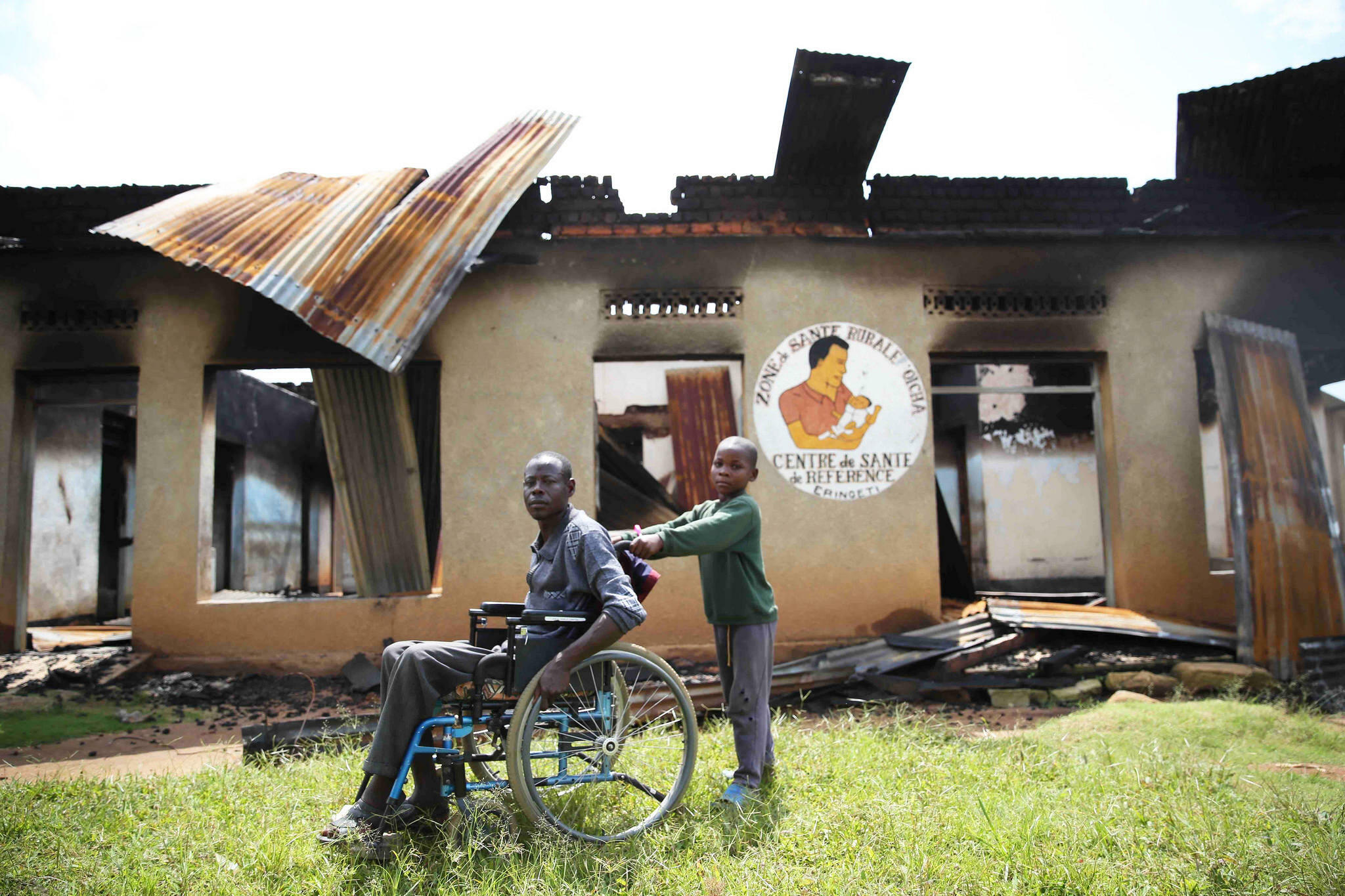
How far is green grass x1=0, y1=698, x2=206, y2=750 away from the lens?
17.1 ft

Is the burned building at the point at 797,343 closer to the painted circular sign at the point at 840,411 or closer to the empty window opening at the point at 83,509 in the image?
the painted circular sign at the point at 840,411

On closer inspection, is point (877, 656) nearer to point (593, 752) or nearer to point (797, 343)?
point (797, 343)

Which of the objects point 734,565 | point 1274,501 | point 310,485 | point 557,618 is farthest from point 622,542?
point 310,485

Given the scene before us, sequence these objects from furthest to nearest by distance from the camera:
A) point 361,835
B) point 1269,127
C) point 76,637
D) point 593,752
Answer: point 76,637 < point 1269,127 < point 593,752 < point 361,835

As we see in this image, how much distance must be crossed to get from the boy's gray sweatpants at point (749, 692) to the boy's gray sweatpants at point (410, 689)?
1.10 meters

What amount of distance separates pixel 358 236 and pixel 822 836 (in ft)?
17.3

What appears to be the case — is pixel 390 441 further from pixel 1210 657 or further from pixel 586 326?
pixel 1210 657

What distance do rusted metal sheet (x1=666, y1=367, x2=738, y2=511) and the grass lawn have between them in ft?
20.0

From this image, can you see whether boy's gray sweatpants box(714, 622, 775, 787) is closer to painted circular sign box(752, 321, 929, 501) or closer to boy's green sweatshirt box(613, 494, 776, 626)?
boy's green sweatshirt box(613, 494, 776, 626)

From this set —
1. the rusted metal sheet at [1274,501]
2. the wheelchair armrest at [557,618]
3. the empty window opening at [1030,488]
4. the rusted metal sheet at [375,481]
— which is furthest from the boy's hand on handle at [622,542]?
the empty window opening at [1030,488]

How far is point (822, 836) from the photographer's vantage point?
3.00 metres

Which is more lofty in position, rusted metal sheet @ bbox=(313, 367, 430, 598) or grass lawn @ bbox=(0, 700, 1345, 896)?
rusted metal sheet @ bbox=(313, 367, 430, 598)

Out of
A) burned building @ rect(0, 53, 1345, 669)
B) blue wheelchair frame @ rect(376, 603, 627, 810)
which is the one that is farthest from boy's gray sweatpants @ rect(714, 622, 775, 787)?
burned building @ rect(0, 53, 1345, 669)

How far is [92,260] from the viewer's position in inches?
275
